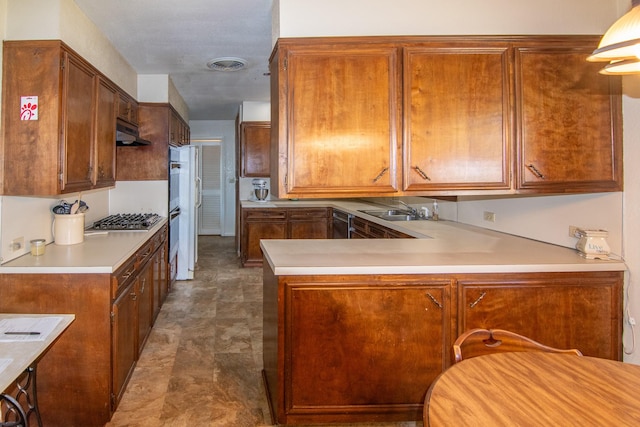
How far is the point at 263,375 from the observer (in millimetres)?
2783

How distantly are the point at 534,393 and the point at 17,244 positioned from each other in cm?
267

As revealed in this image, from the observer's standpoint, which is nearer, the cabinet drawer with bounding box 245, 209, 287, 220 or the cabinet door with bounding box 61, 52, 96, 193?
the cabinet door with bounding box 61, 52, 96, 193

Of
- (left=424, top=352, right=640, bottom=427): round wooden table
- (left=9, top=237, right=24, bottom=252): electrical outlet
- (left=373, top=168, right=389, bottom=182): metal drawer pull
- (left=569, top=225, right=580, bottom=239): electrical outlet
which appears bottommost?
(left=424, top=352, right=640, bottom=427): round wooden table

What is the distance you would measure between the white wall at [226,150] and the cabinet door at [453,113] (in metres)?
6.94

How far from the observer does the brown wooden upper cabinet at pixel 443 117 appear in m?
2.12

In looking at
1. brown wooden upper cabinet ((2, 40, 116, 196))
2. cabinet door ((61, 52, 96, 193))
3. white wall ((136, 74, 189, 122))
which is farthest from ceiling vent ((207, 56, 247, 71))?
brown wooden upper cabinet ((2, 40, 116, 196))

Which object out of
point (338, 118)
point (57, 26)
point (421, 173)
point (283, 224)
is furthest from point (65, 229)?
point (283, 224)

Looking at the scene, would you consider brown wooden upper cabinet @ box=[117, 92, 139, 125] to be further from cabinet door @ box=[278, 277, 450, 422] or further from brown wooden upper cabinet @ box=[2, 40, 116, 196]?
cabinet door @ box=[278, 277, 450, 422]

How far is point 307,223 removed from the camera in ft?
19.5

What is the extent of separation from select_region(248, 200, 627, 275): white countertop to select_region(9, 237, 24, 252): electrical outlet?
1404 mm

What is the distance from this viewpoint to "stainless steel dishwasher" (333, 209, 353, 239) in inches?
196

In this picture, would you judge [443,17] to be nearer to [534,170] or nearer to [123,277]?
[534,170]

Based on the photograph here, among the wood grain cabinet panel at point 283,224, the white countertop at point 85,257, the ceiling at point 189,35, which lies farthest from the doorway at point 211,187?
the white countertop at point 85,257

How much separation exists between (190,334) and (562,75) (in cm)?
324
